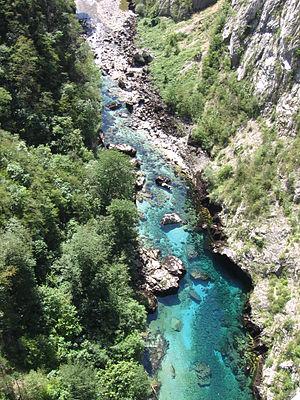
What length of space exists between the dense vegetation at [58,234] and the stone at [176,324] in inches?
213

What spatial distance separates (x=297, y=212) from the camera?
56.6 meters

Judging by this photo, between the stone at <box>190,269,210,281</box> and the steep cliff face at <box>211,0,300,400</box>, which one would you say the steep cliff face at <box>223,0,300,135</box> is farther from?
the stone at <box>190,269,210,281</box>

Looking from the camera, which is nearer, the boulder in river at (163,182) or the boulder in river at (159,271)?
the boulder in river at (159,271)

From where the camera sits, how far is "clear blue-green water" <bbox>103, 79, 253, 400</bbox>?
48031 mm

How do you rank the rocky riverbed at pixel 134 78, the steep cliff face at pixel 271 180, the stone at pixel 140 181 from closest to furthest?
the steep cliff face at pixel 271 180
the stone at pixel 140 181
the rocky riverbed at pixel 134 78

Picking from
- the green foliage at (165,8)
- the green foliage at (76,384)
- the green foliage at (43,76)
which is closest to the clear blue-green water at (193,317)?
the green foliage at (76,384)

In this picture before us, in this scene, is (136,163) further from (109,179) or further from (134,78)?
(134,78)

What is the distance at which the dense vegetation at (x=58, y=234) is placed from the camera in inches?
1588

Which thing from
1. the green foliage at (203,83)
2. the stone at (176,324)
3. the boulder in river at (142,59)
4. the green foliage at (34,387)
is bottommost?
the stone at (176,324)

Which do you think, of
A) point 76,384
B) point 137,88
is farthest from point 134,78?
point 76,384

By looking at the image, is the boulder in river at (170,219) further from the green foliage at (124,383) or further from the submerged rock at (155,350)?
the green foliage at (124,383)

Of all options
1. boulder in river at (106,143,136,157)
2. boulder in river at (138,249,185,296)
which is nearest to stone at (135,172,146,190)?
boulder in river at (106,143,136,157)

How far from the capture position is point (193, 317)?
5391 centimetres

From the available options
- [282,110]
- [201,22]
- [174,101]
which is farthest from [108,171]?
[201,22]
